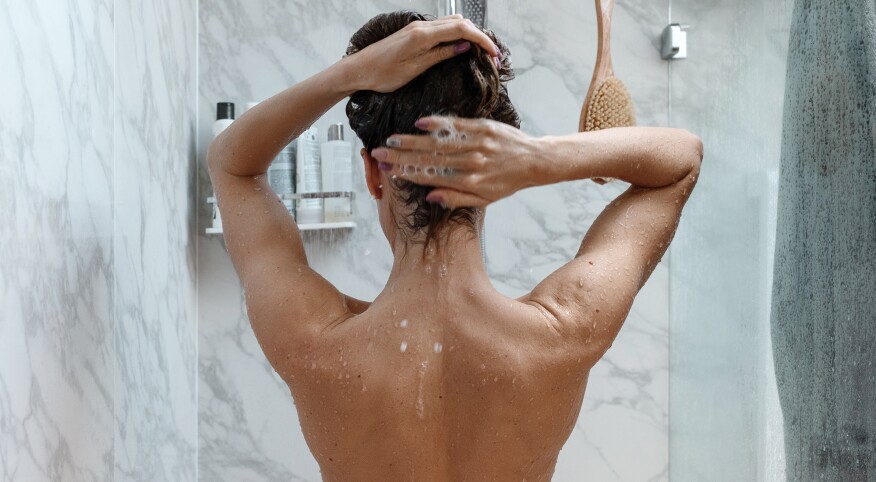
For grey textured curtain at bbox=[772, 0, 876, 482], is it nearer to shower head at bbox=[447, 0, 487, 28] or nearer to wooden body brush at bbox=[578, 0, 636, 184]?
wooden body brush at bbox=[578, 0, 636, 184]

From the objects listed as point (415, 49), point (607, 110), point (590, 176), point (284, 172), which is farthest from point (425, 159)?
point (284, 172)

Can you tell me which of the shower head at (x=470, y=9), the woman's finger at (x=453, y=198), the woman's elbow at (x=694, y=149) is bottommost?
the woman's finger at (x=453, y=198)

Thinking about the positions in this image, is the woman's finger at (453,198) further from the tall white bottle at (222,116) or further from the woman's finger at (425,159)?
the tall white bottle at (222,116)

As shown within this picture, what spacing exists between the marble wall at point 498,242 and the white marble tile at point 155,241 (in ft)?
0.21

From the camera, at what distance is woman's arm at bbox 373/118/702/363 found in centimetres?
94

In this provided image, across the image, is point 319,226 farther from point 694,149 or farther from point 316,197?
point 694,149

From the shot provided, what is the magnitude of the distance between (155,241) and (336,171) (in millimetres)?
432

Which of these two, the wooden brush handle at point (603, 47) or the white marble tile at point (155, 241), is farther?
the wooden brush handle at point (603, 47)

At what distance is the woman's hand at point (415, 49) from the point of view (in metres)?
0.93

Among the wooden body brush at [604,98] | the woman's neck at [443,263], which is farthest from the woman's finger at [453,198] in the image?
the wooden body brush at [604,98]

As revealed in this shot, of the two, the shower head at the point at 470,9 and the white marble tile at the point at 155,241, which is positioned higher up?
the shower head at the point at 470,9

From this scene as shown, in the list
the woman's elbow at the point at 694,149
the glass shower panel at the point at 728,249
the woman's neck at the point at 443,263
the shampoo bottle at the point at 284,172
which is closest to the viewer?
the woman's neck at the point at 443,263

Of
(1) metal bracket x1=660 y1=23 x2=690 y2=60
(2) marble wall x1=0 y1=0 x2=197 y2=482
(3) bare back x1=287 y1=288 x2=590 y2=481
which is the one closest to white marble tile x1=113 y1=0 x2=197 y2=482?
(2) marble wall x1=0 y1=0 x2=197 y2=482

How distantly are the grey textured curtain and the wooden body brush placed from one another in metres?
0.41
